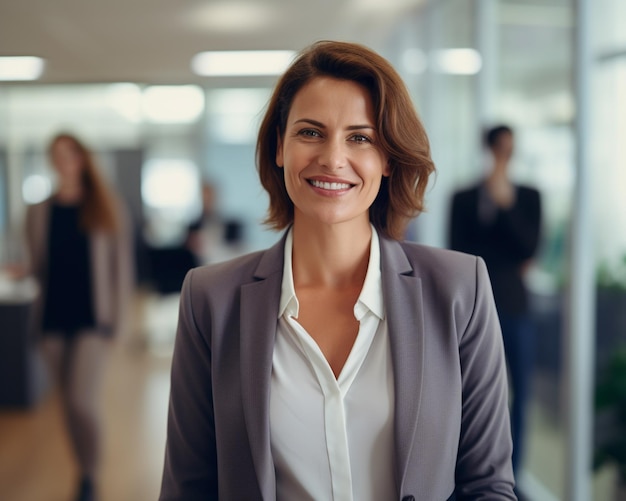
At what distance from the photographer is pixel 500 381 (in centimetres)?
127

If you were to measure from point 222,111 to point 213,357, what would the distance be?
9034mm

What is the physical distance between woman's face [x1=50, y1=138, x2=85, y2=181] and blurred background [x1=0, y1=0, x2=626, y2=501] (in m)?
0.17

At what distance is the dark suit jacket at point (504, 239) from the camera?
3.14m

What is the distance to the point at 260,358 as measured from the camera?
1.24 meters

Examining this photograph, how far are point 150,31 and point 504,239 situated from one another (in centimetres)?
170

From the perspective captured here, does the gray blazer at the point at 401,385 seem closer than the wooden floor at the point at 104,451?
Yes

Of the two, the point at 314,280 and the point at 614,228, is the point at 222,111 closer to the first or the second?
the point at 614,228

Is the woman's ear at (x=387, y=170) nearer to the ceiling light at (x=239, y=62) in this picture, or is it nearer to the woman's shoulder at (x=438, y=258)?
the woman's shoulder at (x=438, y=258)

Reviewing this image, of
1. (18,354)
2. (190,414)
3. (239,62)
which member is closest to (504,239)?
(239,62)

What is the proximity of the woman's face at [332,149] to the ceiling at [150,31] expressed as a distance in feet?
4.43

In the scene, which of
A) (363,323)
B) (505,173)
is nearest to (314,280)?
(363,323)

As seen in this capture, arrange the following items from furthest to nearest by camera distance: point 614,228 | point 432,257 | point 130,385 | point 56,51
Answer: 1. point 130,385
2. point 614,228
3. point 56,51
4. point 432,257

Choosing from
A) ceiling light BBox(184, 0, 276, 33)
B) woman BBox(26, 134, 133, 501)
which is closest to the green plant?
ceiling light BBox(184, 0, 276, 33)

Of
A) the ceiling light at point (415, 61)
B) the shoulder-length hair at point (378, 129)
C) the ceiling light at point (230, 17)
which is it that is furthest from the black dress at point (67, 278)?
the ceiling light at point (415, 61)
